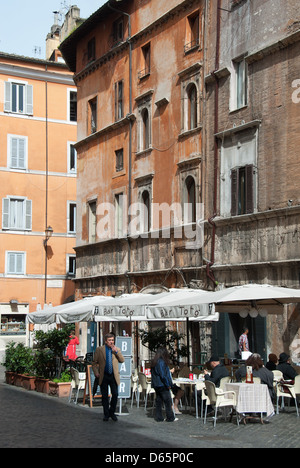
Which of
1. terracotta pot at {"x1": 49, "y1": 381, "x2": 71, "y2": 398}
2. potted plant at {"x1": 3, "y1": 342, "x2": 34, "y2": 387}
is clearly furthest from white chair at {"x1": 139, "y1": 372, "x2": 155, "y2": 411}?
potted plant at {"x1": 3, "y1": 342, "x2": 34, "y2": 387}

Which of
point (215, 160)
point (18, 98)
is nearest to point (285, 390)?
point (215, 160)

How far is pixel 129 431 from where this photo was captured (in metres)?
12.3

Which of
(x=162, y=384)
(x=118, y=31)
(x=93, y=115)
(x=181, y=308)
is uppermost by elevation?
(x=118, y=31)

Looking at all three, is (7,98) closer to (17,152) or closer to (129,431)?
(17,152)

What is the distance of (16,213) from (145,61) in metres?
16.4

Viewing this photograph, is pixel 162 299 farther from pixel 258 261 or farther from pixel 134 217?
pixel 134 217

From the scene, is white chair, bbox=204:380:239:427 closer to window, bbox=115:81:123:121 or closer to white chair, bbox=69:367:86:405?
white chair, bbox=69:367:86:405

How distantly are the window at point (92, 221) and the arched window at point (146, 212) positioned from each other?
4535mm

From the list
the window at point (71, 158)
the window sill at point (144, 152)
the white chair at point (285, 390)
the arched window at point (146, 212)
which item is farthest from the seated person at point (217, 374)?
the window at point (71, 158)

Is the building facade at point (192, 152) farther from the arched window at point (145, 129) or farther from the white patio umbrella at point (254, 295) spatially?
the white patio umbrella at point (254, 295)

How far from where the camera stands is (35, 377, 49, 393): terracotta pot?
62.7 feet

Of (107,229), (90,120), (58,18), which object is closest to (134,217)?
(107,229)

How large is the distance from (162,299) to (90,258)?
13.9 m

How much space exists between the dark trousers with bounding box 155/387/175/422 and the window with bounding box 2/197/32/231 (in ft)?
91.2
